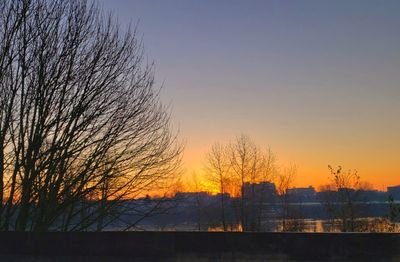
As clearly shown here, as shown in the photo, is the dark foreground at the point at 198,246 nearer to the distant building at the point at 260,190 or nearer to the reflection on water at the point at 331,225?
the reflection on water at the point at 331,225

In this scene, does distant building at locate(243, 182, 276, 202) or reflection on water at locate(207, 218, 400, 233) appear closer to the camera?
reflection on water at locate(207, 218, 400, 233)

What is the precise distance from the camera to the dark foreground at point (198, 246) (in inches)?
277

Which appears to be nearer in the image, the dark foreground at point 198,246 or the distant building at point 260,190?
the dark foreground at point 198,246

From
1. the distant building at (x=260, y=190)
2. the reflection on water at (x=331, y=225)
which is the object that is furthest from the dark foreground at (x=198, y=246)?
the distant building at (x=260, y=190)

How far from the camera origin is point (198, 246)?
7.53m

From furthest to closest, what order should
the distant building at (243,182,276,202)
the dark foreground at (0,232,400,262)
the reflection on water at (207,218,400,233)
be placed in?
the distant building at (243,182,276,202), the reflection on water at (207,218,400,233), the dark foreground at (0,232,400,262)

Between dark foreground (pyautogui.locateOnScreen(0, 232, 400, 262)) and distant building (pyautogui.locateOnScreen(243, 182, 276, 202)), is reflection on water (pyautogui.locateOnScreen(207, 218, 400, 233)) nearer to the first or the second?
dark foreground (pyautogui.locateOnScreen(0, 232, 400, 262))

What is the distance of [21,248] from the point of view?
808 centimetres

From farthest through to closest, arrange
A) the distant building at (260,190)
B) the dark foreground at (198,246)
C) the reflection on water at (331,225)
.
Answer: the distant building at (260,190)
the reflection on water at (331,225)
the dark foreground at (198,246)

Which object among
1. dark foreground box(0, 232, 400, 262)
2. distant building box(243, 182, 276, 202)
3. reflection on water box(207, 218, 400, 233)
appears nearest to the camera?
dark foreground box(0, 232, 400, 262)

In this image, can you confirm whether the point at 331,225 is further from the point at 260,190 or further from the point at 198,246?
the point at 198,246

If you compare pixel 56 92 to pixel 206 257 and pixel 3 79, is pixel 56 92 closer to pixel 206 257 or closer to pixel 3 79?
pixel 3 79

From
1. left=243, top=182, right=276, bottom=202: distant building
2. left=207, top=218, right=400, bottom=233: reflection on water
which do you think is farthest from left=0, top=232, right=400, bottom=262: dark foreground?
left=243, top=182, right=276, bottom=202: distant building

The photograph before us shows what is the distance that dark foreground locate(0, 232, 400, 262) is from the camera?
277 inches
